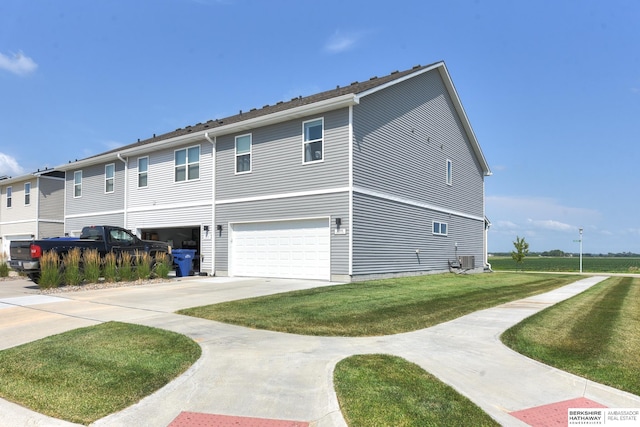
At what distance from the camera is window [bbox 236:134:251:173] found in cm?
1733

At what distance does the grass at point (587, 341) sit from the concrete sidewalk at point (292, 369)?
29cm

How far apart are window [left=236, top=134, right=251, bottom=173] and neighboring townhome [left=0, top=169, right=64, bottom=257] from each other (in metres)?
17.2

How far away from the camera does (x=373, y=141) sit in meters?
15.9

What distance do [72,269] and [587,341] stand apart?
13644mm

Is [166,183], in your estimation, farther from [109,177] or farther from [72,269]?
[72,269]

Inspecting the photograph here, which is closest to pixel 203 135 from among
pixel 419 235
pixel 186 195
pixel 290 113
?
pixel 186 195

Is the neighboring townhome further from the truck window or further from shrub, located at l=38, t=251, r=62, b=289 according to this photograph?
shrub, located at l=38, t=251, r=62, b=289

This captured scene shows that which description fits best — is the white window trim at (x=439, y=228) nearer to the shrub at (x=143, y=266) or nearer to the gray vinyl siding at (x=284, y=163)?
the gray vinyl siding at (x=284, y=163)

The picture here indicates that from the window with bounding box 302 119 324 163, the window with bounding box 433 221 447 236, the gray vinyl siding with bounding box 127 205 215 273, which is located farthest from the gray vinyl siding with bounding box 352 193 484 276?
the gray vinyl siding with bounding box 127 205 215 273

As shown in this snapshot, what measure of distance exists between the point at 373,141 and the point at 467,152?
38.5 ft

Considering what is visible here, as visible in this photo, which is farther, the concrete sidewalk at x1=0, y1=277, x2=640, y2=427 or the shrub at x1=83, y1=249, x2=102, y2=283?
the shrub at x1=83, y1=249, x2=102, y2=283

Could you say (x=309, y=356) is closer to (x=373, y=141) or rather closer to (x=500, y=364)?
(x=500, y=364)

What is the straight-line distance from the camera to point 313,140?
15477mm

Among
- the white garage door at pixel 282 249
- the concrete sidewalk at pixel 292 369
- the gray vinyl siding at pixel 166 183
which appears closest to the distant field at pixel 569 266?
the white garage door at pixel 282 249
